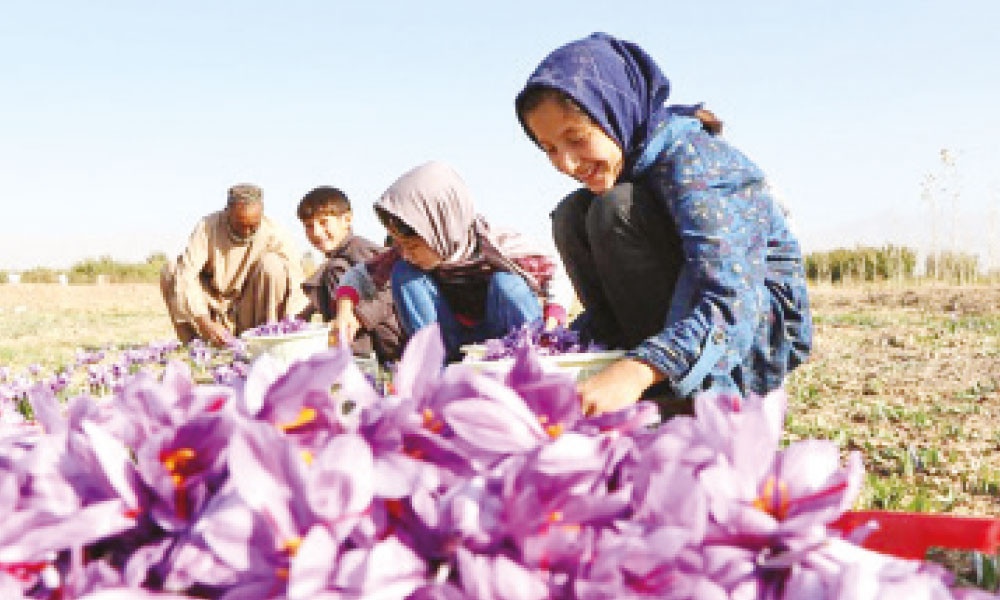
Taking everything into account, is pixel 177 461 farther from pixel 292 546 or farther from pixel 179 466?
pixel 292 546

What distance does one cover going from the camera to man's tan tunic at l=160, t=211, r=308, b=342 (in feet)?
25.0

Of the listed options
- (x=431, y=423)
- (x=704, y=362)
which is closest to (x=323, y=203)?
(x=704, y=362)

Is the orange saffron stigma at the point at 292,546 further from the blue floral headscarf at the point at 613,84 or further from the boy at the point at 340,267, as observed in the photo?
the boy at the point at 340,267

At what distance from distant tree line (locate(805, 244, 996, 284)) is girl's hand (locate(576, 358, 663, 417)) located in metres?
15.7

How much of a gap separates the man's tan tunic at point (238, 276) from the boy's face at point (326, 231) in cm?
112

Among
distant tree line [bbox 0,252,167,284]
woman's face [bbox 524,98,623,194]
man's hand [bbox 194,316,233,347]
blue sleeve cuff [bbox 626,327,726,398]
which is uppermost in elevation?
woman's face [bbox 524,98,623,194]

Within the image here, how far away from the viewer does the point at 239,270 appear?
7.96 m

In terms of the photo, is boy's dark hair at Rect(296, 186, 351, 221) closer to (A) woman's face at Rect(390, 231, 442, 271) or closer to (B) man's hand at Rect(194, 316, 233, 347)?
(B) man's hand at Rect(194, 316, 233, 347)

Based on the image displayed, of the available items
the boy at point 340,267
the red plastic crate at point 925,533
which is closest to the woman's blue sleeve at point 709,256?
the red plastic crate at point 925,533

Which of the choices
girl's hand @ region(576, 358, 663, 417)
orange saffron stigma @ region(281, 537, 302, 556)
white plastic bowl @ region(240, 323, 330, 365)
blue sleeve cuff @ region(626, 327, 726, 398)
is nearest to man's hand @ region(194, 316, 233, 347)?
white plastic bowl @ region(240, 323, 330, 365)

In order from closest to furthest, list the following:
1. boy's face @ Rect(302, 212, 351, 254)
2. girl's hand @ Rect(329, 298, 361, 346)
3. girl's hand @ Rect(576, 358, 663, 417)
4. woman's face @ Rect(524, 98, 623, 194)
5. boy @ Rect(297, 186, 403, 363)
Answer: girl's hand @ Rect(576, 358, 663, 417) < woman's face @ Rect(524, 98, 623, 194) < girl's hand @ Rect(329, 298, 361, 346) < boy @ Rect(297, 186, 403, 363) < boy's face @ Rect(302, 212, 351, 254)

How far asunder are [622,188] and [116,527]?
2167mm

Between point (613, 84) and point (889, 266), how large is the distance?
16.6 meters

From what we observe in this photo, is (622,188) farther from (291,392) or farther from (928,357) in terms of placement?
(928,357)
